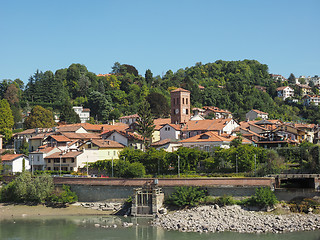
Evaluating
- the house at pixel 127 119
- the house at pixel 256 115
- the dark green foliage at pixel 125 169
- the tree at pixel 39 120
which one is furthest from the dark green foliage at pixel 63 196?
the house at pixel 256 115

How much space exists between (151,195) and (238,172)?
10414mm

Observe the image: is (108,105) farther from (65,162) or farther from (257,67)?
(257,67)

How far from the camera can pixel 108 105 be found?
3935 inches

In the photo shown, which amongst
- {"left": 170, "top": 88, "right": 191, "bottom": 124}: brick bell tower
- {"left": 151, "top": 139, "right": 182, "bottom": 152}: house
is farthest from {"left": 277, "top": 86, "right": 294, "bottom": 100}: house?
{"left": 151, "top": 139, "right": 182, "bottom": 152}: house

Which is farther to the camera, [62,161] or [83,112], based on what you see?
[83,112]

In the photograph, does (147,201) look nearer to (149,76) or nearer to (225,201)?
(225,201)

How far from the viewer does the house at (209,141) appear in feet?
175

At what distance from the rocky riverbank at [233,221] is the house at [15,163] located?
84.9 ft

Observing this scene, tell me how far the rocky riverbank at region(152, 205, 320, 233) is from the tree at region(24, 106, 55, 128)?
47.9 meters

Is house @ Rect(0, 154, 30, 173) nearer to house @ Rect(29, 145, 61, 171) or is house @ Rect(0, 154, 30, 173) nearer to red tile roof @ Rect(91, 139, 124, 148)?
house @ Rect(29, 145, 61, 171)

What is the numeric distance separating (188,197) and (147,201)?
3.79m

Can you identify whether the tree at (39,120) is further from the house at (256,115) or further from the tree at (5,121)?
the house at (256,115)

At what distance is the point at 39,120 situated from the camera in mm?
82000

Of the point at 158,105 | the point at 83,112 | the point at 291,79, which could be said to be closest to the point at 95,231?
the point at 158,105
